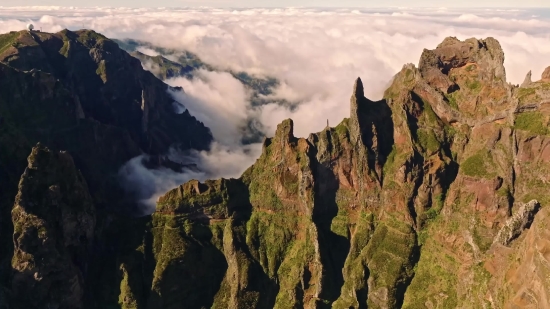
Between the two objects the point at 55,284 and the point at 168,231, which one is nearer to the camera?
the point at 55,284

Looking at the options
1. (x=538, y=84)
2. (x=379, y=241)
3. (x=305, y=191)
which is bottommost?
(x=379, y=241)

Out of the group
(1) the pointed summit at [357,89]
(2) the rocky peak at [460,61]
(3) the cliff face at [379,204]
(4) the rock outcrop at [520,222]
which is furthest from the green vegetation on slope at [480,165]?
(1) the pointed summit at [357,89]

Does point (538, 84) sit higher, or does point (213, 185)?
point (538, 84)

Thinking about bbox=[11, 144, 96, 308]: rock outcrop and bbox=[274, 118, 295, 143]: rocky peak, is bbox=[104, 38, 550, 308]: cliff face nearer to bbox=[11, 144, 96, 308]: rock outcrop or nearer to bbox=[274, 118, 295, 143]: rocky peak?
bbox=[274, 118, 295, 143]: rocky peak

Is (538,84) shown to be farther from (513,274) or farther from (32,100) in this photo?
(32,100)

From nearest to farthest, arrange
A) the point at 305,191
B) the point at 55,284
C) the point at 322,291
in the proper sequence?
1. the point at 55,284
2. the point at 322,291
3. the point at 305,191

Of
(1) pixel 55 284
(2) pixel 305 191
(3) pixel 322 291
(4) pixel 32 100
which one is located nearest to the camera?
(1) pixel 55 284

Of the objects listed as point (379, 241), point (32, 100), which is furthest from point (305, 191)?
point (32, 100)

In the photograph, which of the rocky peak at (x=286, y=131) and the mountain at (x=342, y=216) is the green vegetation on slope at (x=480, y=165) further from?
the rocky peak at (x=286, y=131)
